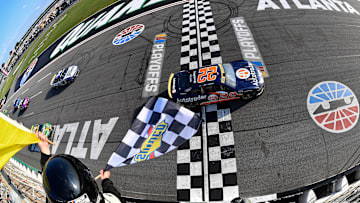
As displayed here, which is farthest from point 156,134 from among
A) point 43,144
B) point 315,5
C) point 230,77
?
point 315,5

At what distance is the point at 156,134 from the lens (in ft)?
21.0

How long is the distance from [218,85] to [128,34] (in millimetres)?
7663

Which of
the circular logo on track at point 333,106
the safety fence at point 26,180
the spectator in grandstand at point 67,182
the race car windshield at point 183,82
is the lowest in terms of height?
the safety fence at point 26,180

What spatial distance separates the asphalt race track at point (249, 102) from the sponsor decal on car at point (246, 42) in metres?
0.22

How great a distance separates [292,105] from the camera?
609 centimetres

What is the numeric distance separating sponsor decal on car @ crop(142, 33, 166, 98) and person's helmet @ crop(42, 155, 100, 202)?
5.37 meters

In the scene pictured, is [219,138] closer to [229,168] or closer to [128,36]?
[229,168]

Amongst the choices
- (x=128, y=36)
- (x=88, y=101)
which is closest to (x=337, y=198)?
(x=88, y=101)

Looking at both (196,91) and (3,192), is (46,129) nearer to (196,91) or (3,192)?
(3,192)

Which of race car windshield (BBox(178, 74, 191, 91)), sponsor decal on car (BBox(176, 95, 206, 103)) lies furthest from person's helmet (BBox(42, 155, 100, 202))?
race car windshield (BBox(178, 74, 191, 91))

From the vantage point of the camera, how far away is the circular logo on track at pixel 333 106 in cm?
565

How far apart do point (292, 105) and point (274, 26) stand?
475cm

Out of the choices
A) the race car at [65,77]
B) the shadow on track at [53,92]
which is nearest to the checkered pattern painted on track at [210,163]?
the race car at [65,77]

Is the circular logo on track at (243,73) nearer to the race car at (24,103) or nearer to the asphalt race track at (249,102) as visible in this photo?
the asphalt race track at (249,102)
